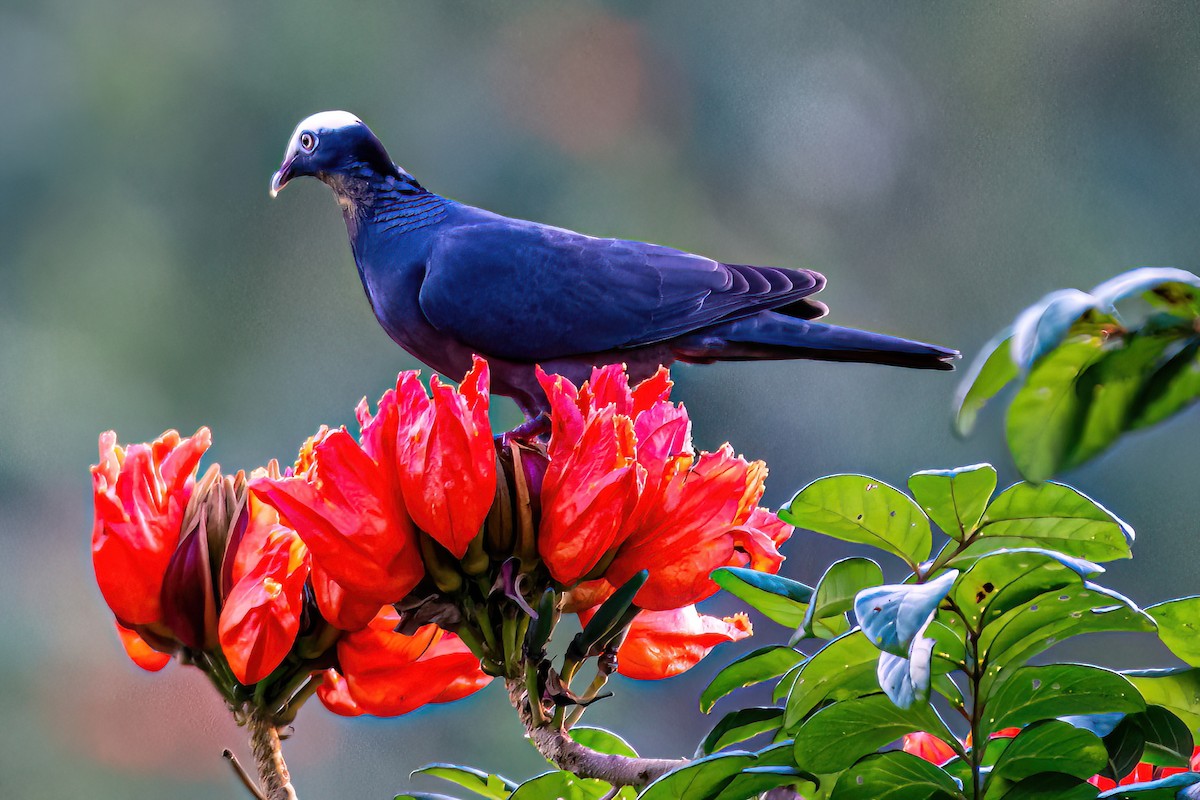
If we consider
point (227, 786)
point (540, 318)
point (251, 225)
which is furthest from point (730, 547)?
point (251, 225)

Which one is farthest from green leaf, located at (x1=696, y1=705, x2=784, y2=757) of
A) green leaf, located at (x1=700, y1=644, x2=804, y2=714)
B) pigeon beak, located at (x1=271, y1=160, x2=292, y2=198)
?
pigeon beak, located at (x1=271, y1=160, x2=292, y2=198)

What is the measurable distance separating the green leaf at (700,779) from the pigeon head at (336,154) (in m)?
0.66

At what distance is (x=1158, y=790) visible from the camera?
0.31m

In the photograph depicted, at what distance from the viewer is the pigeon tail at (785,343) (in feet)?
2.66

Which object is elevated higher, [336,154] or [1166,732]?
[336,154]

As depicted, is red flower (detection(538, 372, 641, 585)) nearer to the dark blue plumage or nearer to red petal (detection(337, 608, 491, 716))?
red petal (detection(337, 608, 491, 716))

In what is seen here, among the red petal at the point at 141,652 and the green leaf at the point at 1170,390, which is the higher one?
the red petal at the point at 141,652

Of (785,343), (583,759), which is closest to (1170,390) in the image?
(583,759)

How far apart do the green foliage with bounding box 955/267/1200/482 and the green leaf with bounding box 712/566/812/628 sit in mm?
126

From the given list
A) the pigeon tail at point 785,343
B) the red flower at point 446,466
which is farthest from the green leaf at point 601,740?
the pigeon tail at point 785,343

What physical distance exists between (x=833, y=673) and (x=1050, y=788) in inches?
2.4

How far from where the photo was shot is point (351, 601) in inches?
16.0

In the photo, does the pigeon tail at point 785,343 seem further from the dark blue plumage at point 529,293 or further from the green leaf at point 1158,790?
the green leaf at point 1158,790

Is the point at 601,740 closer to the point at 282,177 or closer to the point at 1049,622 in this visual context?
the point at 1049,622
